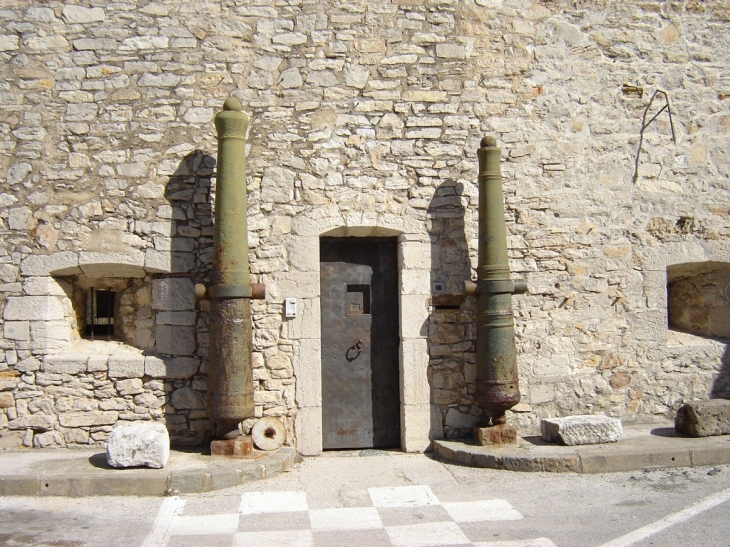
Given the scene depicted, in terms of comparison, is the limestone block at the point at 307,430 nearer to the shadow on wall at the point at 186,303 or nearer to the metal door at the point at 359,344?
the metal door at the point at 359,344

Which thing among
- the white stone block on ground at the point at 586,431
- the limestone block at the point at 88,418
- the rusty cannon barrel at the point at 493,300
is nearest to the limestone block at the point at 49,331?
the limestone block at the point at 88,418

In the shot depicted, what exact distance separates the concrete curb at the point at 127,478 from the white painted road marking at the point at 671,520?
8.61 ft

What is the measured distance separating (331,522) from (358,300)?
235cm

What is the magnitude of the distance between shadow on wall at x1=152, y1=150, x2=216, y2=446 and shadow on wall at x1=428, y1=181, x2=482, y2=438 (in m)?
1.97

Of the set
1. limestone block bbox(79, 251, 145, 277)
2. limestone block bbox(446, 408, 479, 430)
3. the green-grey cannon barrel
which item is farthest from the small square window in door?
limestone block bbox(79, 251, 145, 277)

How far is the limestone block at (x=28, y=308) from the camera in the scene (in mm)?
6090

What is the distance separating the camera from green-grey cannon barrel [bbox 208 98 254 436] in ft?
18.6

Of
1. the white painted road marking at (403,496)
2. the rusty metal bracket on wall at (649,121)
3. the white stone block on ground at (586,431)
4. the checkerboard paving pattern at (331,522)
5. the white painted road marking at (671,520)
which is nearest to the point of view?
the white painted road marking at (671,520)

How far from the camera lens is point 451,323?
6.39m

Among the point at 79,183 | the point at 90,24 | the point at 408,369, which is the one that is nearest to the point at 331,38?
the point at 90,24

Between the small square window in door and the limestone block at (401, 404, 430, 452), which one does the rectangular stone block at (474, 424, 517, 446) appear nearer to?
the limestone block at (401, 404, 430, 452)

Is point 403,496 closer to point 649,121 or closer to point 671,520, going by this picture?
point 671,520

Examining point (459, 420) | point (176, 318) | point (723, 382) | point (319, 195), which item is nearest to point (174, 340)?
point (176, 318)

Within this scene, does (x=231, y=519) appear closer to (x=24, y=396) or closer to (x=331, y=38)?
(x=24, y=396)
